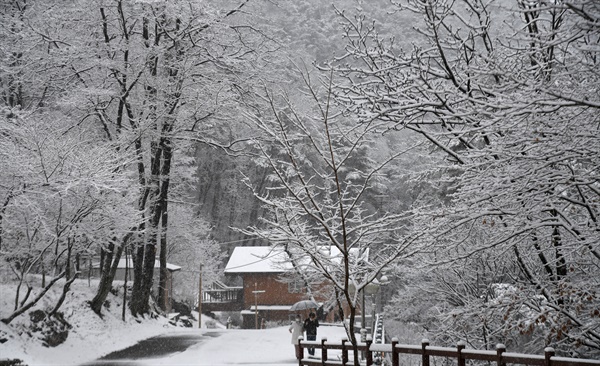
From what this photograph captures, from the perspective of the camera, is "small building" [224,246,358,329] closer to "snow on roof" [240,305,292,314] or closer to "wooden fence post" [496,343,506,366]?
Result: "snow on roof" [240,305,292,314]

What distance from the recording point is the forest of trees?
6121 millimetres

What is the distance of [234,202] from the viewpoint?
52375mm

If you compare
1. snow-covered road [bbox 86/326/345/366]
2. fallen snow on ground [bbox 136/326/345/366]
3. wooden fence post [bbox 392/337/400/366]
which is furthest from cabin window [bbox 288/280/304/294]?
wooden fence post [bbox 392/337/400/366]

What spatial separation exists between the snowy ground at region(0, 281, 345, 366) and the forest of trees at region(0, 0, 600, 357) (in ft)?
2.32

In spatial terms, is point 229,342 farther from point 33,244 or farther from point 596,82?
point 596,82

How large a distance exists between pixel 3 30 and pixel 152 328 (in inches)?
491

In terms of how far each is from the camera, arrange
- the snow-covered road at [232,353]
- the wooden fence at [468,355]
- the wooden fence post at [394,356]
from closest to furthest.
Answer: the wooden fence at [468,355] → the wooden fence post at [394,356] → the snow-covered road at [232,353]

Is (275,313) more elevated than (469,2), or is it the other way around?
(469,2)

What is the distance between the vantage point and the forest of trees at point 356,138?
6121 mm

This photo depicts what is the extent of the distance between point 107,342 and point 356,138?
13.3 m

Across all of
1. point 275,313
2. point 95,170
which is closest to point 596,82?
point 95,170

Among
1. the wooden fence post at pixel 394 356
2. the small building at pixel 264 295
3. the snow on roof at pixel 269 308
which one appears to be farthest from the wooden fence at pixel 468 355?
the small building at pixel 264 295

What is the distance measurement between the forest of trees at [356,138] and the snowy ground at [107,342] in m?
0.71

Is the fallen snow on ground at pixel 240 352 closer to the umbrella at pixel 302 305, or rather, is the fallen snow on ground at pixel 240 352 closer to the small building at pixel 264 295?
the umbrella at pixel 302 305
